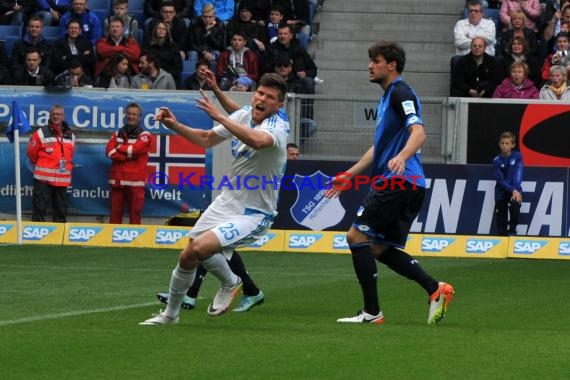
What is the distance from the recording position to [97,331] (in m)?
10.0

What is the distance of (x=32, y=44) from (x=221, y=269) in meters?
13.7

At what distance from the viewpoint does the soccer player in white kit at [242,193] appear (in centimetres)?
1034

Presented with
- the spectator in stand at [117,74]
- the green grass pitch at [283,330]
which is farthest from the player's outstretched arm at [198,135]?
the spectator in stand at [117,74]

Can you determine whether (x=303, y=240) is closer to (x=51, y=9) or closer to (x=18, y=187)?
(x=18, y=187)

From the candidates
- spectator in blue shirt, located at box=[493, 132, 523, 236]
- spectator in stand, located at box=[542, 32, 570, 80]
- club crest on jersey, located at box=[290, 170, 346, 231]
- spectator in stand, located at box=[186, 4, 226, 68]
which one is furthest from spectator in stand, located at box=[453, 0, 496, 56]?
spectator in stand, located at box=[186, 4, 226, 68]

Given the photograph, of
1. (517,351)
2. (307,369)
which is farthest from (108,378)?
(517,351)

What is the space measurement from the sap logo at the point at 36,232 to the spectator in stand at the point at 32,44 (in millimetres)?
3642

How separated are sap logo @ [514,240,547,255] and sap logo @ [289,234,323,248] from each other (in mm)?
2888

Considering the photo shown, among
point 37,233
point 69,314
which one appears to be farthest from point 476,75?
point 69,314

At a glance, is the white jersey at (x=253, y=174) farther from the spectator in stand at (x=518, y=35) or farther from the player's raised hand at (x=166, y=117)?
the spectator in stand at (x=518, y=35)

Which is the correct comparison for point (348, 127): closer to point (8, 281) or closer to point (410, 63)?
point (410, 63)

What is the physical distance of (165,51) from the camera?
932 inches

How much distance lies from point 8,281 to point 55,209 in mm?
7377

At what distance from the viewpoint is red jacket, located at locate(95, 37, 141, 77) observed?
77.4 ft
